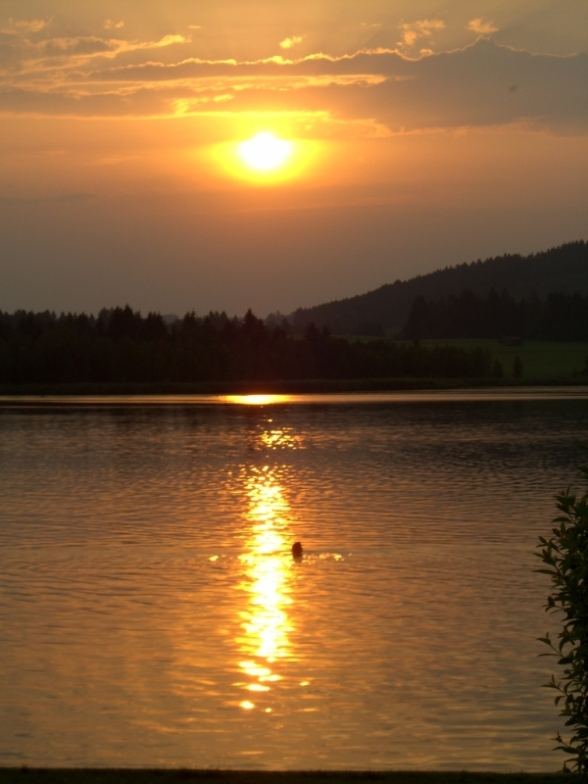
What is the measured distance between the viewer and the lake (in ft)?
46.0

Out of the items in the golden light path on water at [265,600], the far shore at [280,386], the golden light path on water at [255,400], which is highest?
the far shore at [280,386]

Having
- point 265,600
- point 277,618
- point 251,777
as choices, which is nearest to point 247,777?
point 251,777

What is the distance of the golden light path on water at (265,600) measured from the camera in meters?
16.6

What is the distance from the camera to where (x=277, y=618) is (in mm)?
20797

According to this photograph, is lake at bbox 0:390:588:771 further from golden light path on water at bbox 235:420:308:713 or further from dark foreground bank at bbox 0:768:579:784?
dark foreground bank at bbox 0:768:579:784

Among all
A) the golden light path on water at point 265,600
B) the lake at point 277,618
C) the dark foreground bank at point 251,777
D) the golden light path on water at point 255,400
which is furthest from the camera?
the golden light path on water at point 255,400

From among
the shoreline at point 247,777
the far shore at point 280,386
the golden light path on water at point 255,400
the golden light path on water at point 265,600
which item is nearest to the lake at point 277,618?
the golden light path on water at point 265,600

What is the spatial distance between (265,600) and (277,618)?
5.43 feet

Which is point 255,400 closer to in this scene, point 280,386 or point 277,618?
point 280,386

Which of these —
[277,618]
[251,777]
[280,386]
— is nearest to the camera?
[251,777]

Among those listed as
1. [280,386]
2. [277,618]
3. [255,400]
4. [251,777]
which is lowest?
[277,618]

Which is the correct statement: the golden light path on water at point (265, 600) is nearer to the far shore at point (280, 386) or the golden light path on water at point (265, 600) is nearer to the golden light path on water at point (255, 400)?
the golden light path on water at point (255, 400)

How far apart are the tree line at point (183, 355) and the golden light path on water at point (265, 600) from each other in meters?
133

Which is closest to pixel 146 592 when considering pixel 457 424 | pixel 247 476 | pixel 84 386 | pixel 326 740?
pixel 326 740
